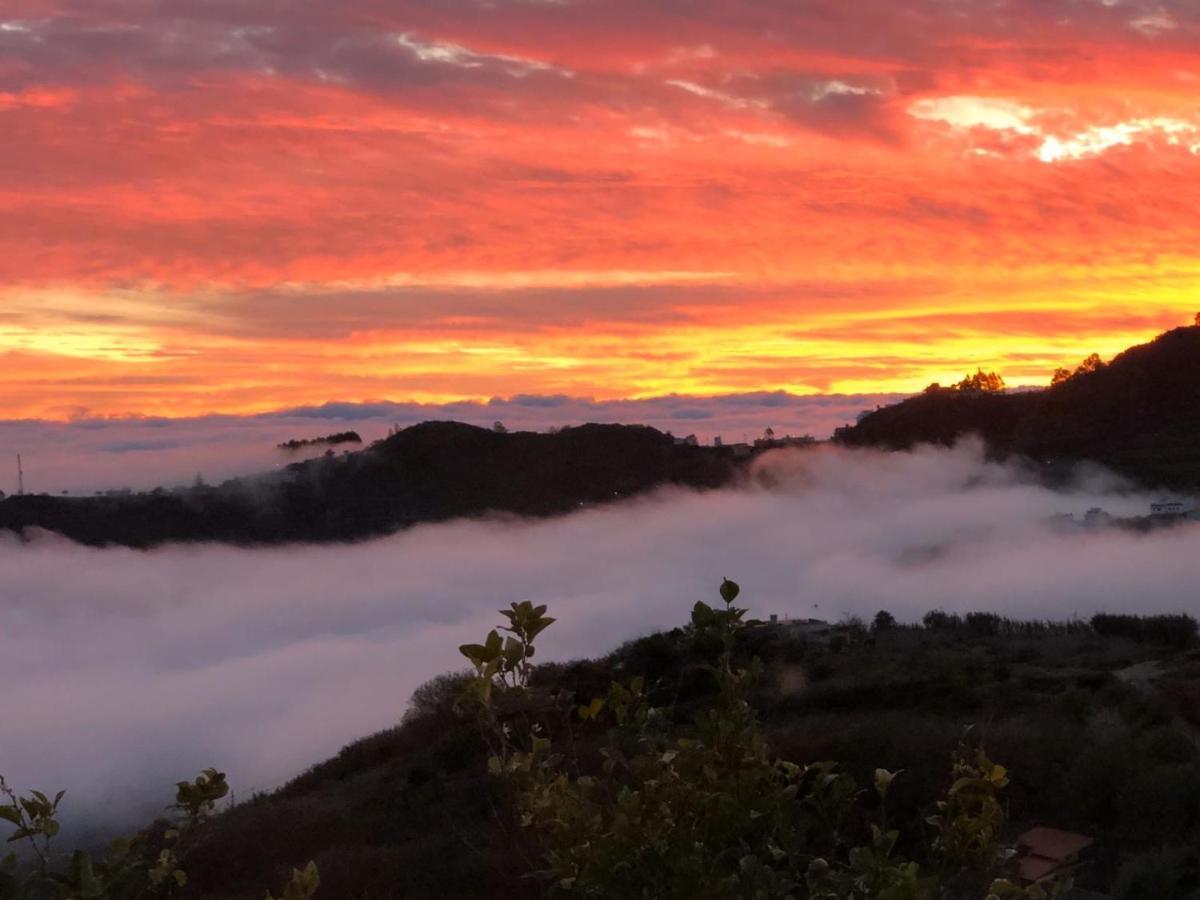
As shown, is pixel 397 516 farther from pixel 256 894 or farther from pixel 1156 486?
pixel 256 894

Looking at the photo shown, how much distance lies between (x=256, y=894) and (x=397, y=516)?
10316 centimetres

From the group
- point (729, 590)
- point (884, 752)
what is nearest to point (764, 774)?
Answer: point (729, 590)

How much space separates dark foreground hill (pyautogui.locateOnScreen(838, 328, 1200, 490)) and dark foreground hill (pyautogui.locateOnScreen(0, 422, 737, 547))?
1034 inches

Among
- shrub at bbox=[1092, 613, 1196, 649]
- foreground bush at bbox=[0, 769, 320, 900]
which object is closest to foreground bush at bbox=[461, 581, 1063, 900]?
foreground bush at bbox=[0, 769, 320, 900]

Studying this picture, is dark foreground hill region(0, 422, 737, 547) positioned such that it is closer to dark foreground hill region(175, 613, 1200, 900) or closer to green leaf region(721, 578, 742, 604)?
dark foreground hill region(175, 613, 1200, 900)

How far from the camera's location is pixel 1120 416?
75.5 m

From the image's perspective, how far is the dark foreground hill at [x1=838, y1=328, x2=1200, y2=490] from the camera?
226 feet

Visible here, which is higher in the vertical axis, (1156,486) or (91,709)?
(1156,486)

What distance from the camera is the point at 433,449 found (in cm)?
11050

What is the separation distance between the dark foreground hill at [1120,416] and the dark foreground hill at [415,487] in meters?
26.3

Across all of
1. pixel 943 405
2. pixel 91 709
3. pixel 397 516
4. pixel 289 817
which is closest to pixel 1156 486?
pixel 943 405

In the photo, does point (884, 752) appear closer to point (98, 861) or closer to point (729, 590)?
point (729, 590)

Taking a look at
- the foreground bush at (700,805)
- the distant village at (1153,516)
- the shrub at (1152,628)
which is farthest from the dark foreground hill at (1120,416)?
the foreground bush at (700,805)

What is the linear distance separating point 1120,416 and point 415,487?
207 ft
